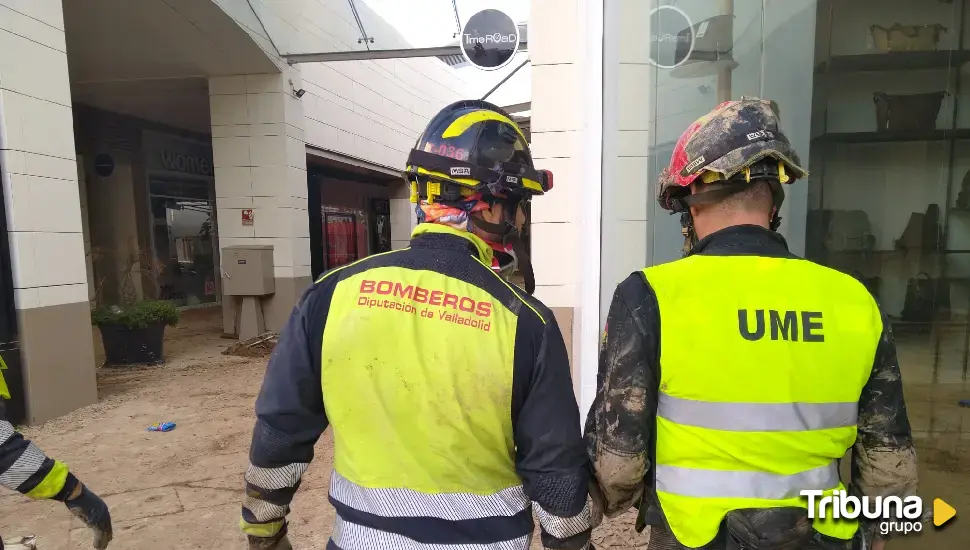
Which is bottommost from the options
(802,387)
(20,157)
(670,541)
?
(670,541)

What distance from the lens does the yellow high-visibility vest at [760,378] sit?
1.18 m

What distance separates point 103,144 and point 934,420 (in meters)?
12.3

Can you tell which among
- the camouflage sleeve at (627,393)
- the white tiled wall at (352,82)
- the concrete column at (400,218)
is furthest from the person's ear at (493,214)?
the concrete column at (400,218)

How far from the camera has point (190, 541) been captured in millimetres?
2953

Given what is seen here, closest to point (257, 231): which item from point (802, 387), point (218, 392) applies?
point (218, 392)

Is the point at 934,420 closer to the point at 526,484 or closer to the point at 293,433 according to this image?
the point at 526,484

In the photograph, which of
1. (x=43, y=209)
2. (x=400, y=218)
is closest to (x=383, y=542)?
(x=43, y=209)

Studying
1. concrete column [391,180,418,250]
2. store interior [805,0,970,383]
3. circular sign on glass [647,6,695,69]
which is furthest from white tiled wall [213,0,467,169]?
store interior [805,0,970,383]

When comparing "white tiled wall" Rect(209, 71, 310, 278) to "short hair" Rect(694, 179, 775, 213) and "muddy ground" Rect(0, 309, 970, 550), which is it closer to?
"muddy ground" Rect(0, 309, 970, 550)

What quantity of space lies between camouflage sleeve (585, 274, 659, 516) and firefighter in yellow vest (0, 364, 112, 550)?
189 centimetres

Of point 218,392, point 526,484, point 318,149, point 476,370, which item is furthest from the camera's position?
point 318,149

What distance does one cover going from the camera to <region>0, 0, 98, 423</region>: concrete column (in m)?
4.30

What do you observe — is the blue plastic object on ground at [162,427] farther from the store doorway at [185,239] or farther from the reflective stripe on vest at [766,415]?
the store doorway at [185,239]

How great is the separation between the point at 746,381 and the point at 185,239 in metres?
12.5
